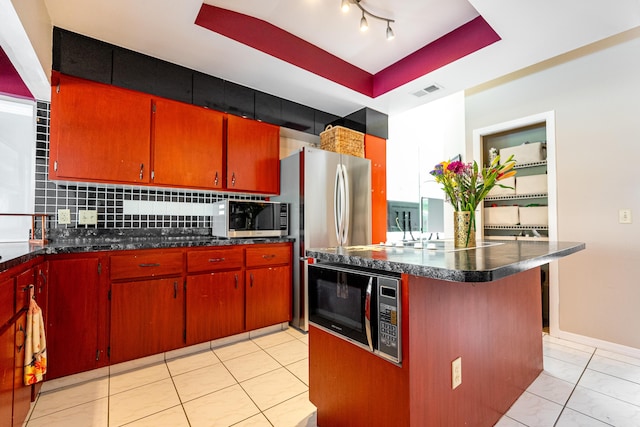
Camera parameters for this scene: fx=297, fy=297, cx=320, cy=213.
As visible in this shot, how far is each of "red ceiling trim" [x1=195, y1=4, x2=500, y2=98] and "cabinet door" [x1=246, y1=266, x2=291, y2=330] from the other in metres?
1.91

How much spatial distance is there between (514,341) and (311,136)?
2.86m

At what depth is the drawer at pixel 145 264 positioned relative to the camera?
206cm

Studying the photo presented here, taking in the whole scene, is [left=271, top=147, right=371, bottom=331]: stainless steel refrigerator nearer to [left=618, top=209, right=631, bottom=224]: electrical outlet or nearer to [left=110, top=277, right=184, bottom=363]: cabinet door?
[left=110, top=277, right=184, bottom=363]: cabinet door

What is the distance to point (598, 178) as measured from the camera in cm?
257

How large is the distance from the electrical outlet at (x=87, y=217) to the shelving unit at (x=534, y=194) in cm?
374

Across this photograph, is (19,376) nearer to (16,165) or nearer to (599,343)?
(16,165)

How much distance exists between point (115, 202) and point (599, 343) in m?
4.36

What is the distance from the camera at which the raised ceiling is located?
1962mm

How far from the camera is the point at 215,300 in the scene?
247 centimetres

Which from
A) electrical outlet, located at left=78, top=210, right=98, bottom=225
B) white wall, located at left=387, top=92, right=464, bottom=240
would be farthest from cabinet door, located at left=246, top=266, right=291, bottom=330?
white wall, located at left=387, top=92, right=464, bottom=240

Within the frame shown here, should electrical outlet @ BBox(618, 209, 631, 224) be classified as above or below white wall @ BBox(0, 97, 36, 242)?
below

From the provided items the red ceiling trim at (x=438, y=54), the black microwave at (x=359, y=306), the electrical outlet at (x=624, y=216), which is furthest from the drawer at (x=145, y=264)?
the electrical outlet at (x=624, y=216)

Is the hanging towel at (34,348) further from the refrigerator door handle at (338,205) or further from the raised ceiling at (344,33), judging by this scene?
the refrigerator door handle at (338,205)

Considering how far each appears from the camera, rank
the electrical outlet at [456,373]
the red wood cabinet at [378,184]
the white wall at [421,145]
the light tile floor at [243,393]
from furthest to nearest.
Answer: the white wall at [421,145] < the red wood cabinet at [378,184] < the light tile floor at [243,393] < the electrical outlet at [456,373]
